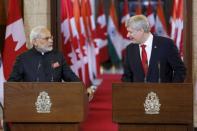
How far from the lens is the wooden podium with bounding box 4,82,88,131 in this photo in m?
4.14

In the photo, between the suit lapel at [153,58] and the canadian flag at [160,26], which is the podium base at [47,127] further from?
the canadian flag at [160,26]

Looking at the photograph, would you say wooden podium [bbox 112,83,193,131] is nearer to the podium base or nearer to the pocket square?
the podium base

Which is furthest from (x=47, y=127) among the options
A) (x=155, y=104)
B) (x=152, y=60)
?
(x=152, y=60)

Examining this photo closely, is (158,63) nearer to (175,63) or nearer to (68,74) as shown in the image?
(175,63)

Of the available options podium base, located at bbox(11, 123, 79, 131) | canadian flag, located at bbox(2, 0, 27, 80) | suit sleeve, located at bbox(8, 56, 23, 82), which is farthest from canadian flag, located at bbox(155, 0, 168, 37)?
podium base, located at bbox(11, 123, 79, 131)

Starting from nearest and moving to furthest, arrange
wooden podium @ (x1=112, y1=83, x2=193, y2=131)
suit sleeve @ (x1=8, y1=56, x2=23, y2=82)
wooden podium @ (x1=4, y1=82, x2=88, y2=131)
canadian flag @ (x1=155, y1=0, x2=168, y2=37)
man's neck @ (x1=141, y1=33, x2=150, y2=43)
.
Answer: wooden podium @ (x1=112, y1=83, x2=193, y2=131) → wooden podium @ (x1=4, y1=82, x2=88, y2=131) → man's neck @ (x1=141, y1=33, x2=150, y2=43) → suit sleeve @ (x1=8, y1=56, x2=23, y2=82) → canadian flag @ (x1=155, y1=0, x2=168, y2=37)

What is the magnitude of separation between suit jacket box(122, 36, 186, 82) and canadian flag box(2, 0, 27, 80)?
6.09 ft

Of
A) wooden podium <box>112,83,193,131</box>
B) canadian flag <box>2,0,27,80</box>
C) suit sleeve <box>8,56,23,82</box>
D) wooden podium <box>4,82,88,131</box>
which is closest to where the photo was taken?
wooden podium <box>112,83,193,131</box>

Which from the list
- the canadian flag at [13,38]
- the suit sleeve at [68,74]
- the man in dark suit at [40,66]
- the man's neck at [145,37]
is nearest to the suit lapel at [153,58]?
the man's neck at [145,37]

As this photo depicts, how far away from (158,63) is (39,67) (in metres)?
1.13

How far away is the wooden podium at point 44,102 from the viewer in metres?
4.14

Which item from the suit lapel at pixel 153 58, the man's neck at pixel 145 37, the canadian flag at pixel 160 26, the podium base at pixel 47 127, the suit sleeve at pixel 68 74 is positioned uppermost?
the canadian flag at pixel 160 26

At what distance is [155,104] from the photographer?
3947 millimetres

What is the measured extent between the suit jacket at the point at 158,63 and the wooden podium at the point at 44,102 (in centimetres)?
57
